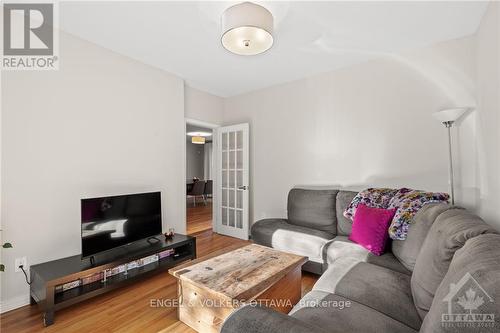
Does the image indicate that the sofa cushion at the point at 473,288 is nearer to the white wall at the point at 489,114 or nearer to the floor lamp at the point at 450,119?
the white wall at the point at 489,114

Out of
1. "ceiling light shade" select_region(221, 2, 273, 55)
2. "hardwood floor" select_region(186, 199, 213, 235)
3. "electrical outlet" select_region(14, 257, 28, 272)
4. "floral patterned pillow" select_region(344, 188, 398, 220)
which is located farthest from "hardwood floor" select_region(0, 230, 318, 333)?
"ceiling light shade" select_region(221, 2, 273, 55)

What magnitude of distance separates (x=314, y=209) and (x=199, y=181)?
5.23m

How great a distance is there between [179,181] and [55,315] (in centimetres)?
203

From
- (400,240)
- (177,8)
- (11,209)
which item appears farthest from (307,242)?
(11,209)

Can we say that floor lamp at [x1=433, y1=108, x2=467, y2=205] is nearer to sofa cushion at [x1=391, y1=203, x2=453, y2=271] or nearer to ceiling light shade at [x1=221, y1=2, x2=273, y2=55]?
sofa cushion at [x1=391, y1=203, x2=453, y2=271]

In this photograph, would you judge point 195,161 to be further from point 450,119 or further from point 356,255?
point 450,119

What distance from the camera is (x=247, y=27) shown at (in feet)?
5.87

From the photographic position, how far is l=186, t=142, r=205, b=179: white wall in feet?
31.7

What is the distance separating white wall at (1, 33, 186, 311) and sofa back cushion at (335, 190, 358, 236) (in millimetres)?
2387

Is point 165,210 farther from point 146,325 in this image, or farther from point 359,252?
point 359,252

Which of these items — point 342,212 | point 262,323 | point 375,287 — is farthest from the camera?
point 342,212

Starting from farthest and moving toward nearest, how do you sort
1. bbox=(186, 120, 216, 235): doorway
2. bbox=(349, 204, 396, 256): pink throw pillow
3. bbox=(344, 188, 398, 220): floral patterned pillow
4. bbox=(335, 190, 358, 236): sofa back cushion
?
bbox=(186, 120, 216, 235): doorway
bbox=(335, 190, 358, 236): sofa back cushion
bbox=(344, 188, 398, 220): floral patterned pillow
bbox=(349, 204, 396, 256): pink throw pillow

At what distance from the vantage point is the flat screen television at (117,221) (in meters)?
2.22

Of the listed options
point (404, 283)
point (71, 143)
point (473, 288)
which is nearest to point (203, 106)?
point (71, 143)
